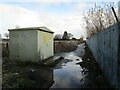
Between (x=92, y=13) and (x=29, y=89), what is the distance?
1410 centimetres

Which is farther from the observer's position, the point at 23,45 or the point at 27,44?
the point at 23,45

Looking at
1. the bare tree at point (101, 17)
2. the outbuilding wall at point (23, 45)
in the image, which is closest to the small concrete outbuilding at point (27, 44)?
the outbuilding wall at point (23, 45)

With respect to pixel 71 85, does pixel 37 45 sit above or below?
above

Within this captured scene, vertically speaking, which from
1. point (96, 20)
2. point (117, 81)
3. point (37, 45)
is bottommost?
point (117, 81)

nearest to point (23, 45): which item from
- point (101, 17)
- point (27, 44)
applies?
point (27, 44)

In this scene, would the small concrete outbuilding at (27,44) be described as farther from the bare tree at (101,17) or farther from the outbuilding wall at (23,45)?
the bare tree at (101,17)

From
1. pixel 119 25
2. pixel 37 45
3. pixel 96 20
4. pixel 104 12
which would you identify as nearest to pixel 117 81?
pixel 119 25

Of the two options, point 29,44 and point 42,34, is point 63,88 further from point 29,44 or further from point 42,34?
point 42,34

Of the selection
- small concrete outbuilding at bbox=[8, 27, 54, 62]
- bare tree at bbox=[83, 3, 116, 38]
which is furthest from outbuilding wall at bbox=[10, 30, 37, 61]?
bare tree at bbox=[83, 3, 116, 38]

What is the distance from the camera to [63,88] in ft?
14.8

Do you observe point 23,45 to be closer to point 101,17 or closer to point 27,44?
point 27,44

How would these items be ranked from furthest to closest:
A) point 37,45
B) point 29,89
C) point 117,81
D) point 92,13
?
point 92,13
point 37,45
point 29,89
point 117,81

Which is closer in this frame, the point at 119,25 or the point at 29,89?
the point at 119,25

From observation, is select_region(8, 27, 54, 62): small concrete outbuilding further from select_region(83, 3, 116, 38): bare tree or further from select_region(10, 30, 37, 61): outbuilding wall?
select_region(83, 3, 116, 38): bare tree
